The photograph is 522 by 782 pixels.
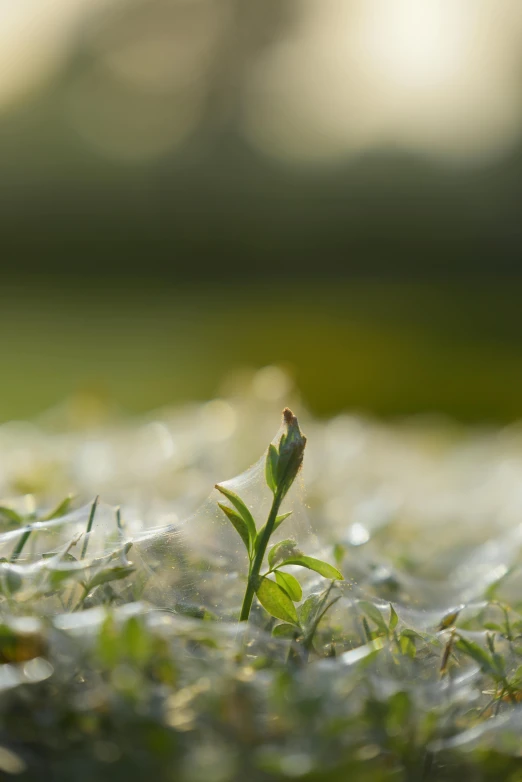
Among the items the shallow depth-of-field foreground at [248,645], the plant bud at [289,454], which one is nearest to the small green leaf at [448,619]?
the shallow depth-of-field foreground at [248,645]

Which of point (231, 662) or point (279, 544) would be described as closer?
point (231, 662)

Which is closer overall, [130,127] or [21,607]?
[21,607]

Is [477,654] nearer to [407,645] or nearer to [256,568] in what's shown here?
[407,645]

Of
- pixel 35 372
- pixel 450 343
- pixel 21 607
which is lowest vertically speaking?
pixel 21 607

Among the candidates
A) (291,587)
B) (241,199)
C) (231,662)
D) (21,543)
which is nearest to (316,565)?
(291,587)

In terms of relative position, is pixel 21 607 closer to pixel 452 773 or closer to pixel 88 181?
pixel 452 773

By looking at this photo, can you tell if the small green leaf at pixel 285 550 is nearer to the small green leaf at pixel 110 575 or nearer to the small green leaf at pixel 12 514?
the small green leaf at pixel 110 575

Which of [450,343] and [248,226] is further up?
[248,226]

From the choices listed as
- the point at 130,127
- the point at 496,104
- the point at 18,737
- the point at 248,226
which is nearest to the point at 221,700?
the point at 18,737
